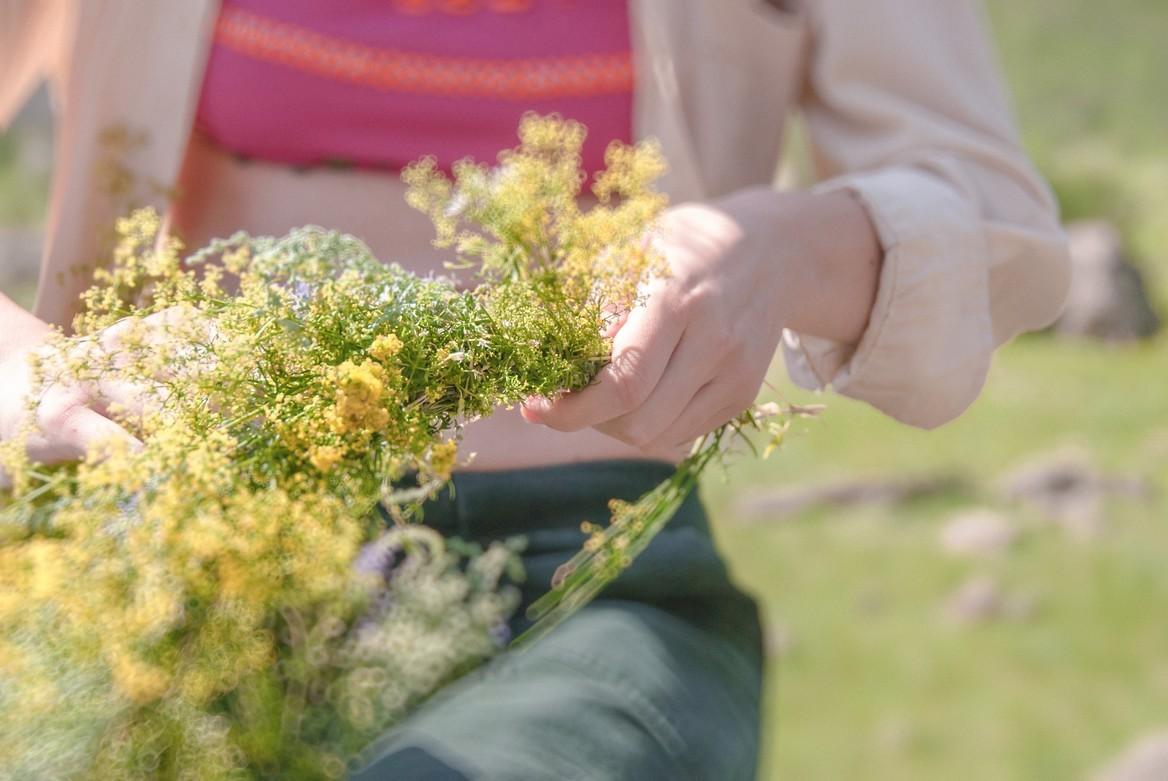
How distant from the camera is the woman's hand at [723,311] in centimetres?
59

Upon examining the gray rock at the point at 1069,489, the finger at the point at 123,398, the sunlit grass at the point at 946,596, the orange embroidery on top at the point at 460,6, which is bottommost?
the sunlit grass at the point at 946,596

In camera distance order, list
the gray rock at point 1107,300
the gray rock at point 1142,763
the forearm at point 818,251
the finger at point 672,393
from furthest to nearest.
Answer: the gray rock at point 1107,300
the gray rock at point 1142,763
the forearm at point 818,251
the finger at point 672,393

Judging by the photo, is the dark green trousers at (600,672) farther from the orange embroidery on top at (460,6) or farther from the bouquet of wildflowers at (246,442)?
the orange embroidery on top at (460,6)

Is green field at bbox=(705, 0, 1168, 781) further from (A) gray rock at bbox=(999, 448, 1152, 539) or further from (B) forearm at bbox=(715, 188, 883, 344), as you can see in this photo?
(B) forearm at bbox=(715, 188, 883, 344)

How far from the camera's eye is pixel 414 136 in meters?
0.92

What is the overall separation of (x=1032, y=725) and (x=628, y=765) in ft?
5.23

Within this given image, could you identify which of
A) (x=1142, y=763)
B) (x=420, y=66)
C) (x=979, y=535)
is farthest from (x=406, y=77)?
(x=979, y=535)

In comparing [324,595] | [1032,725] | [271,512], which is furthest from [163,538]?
[1032,725]

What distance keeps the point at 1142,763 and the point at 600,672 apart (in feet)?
4.99

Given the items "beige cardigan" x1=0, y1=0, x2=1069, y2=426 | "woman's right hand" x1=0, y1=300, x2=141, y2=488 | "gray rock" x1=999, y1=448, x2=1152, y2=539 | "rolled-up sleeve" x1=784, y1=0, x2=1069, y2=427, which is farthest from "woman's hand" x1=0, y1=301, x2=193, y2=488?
"gray rock" x1=999, y1=448, x2=1152, y2=539

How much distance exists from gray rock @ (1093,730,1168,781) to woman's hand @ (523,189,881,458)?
1.42 m

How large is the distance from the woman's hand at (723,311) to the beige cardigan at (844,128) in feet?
0.12

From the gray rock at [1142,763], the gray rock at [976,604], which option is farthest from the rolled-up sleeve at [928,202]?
the gray rock at [976,604]

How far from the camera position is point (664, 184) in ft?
3.03
